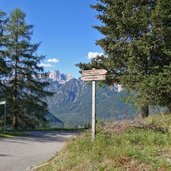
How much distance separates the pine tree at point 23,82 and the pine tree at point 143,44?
18.4 m

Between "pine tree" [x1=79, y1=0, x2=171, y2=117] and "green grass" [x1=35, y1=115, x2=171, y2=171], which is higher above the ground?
"pine tree" [x1=79, y1=0, x2=171, y2=117]

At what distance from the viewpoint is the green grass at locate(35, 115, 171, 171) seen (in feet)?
29.8

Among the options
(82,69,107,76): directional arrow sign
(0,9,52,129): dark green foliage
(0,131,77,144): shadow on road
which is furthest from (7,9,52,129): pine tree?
(82,69,107,76): directional arrow sign

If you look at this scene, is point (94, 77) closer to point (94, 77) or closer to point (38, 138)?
point (94, 77)

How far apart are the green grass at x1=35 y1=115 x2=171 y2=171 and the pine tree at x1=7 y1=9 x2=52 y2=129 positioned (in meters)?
29.5

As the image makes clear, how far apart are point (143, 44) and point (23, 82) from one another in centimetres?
2228

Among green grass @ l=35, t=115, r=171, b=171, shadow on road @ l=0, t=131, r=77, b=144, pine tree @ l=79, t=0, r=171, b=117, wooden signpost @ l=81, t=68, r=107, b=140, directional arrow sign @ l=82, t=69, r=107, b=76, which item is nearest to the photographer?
green grass @ l=35, t=115, r=171, b=171

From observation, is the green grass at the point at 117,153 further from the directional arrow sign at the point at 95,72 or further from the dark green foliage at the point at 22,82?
the dark green foliage at the point at 22,82

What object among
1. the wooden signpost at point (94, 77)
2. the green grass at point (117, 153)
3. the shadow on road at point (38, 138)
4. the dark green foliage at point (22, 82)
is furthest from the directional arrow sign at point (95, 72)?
the dark green foliage at point (22, 82)

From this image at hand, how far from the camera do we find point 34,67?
4394cm

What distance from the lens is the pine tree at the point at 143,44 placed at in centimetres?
2198

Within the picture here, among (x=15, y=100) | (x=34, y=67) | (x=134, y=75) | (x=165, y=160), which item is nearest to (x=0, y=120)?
(x=15, y=100)

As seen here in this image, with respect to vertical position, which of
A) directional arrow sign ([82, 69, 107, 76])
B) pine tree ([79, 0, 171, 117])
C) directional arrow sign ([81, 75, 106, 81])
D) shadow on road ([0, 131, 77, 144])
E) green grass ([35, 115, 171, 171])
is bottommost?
shadow on road ([0, 131, 77, 144])

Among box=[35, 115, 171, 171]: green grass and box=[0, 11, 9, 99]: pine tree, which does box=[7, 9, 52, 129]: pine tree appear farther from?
box=[35, 115, 171, 171]: green grass
